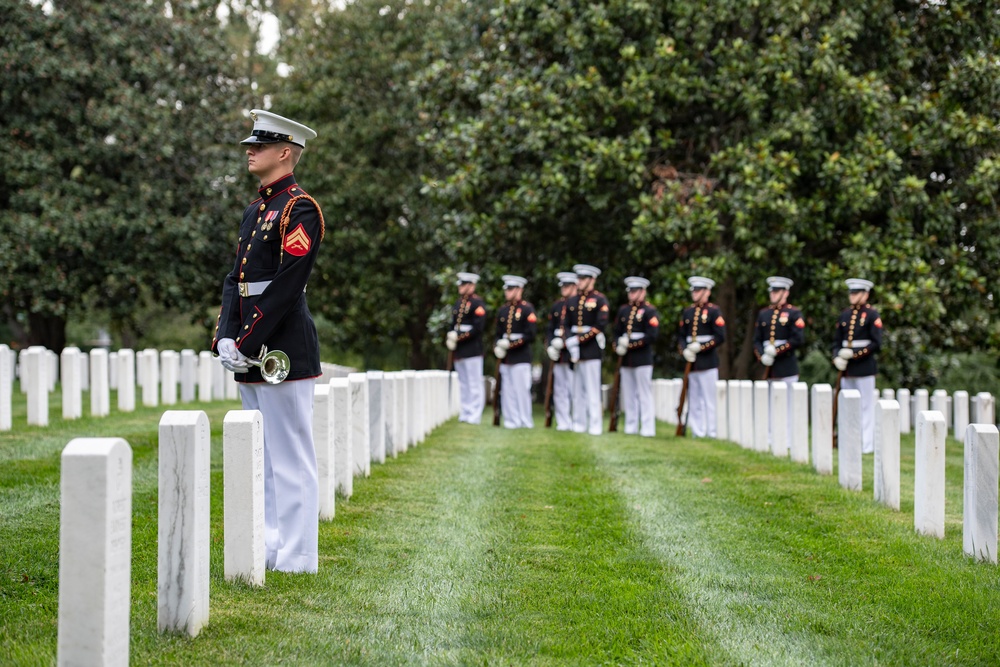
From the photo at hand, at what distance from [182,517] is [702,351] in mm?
12500

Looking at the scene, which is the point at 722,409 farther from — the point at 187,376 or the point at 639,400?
the point at 187,376

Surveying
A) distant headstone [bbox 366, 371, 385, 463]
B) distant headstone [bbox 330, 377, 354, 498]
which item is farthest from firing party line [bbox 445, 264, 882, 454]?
distant headstone [bbox 330, 377, 354, 498]

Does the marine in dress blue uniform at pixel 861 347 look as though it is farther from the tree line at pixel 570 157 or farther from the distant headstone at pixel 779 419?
the tree line at pixel 570 157

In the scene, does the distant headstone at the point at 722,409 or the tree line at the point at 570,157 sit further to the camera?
the tree line at the point at 570,157

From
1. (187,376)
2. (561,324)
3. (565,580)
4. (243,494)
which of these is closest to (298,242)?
(243,494)

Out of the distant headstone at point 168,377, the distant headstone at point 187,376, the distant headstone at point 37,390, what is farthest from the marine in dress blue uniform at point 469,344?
the distant headstone at point 37,390

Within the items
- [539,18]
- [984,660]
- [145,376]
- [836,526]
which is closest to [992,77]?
[539,18]

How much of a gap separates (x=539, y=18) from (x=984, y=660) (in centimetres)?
1669

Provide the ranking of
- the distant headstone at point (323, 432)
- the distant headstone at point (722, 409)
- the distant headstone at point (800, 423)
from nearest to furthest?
the distant headstone at point (323, 432) → the distant headstone at point (800, 423) → the distant headstone at point (722, 409)

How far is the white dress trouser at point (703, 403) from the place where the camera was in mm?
16234

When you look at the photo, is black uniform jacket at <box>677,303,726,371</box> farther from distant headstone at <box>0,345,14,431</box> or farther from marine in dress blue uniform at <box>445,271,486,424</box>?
distant headstone at <box>0,345,14,431</box>

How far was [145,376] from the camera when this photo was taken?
54.4ft

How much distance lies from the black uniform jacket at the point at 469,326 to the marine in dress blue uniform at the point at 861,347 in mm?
5400

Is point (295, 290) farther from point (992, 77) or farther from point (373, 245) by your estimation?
point (373, 245)
